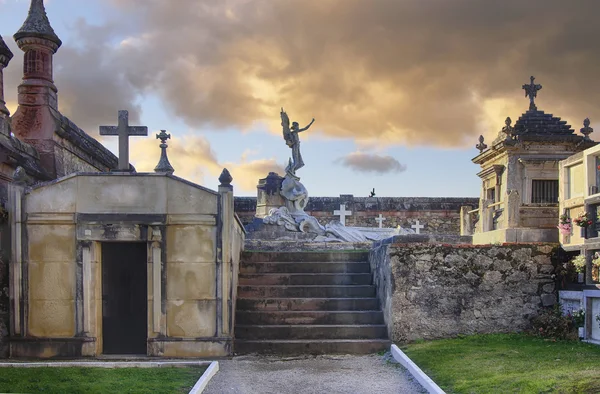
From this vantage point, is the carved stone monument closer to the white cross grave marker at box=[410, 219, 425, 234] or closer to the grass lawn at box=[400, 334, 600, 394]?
the white cross grave marker at box=[410, 219, 425, 234]

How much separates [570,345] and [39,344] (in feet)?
28.2

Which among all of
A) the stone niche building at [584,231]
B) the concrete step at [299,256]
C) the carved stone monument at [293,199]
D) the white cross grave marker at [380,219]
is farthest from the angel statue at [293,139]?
the stone niche building at [584,231]

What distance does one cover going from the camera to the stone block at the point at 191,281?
11062 mm

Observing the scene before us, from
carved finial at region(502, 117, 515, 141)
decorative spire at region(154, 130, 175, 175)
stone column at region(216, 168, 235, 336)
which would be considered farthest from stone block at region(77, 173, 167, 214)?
decorative spire at region(154, 130, 175, 175)

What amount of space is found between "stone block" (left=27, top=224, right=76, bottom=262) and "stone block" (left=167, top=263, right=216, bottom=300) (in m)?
1.71

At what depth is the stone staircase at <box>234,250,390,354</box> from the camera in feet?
36.8

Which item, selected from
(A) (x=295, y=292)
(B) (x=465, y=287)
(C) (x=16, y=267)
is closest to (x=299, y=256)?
(A) (x=295, y=292)

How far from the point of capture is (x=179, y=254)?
11117mm

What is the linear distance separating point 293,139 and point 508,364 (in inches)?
437

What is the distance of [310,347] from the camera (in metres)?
11.2

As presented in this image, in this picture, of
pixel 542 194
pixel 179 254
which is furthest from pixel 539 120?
pixel 179 254

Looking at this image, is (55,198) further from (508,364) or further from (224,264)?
(508,364)

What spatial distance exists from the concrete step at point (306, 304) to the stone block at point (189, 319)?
131 cm

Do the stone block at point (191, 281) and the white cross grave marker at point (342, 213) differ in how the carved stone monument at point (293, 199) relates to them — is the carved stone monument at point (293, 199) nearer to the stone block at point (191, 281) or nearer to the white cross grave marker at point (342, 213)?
the white cross grave marker at point (342, 213)
